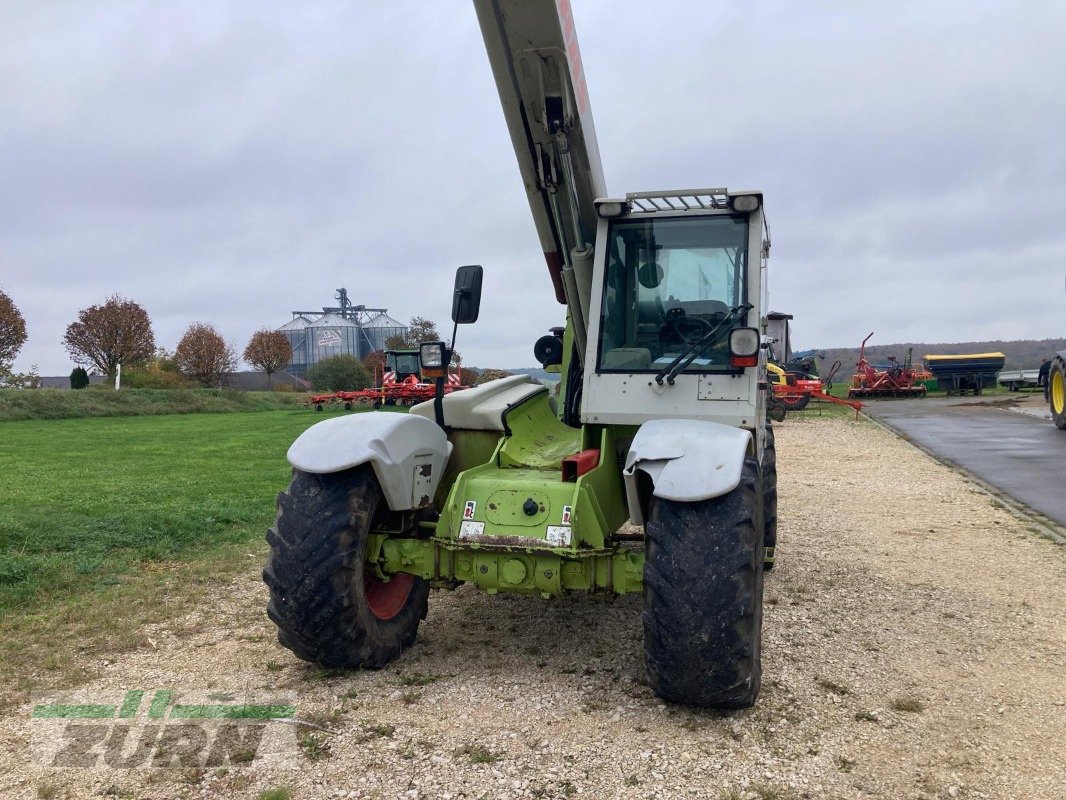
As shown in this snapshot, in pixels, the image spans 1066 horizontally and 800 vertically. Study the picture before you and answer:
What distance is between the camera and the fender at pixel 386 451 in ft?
13.7

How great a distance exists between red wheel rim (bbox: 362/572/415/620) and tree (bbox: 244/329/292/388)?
45.1m

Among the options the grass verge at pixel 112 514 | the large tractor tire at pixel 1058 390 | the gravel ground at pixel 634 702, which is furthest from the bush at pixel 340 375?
the gravel ground at pixel 634 702

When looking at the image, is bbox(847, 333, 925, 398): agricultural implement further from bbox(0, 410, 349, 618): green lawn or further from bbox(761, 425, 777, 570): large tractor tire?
bbox(761, 425, 777, 570): large tractor tire

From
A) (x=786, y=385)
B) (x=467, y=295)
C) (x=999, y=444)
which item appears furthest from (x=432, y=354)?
(x=786, y=385)

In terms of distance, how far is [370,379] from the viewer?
40.6m

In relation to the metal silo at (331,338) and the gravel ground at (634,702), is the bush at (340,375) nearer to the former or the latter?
the metal silo at (331,338)

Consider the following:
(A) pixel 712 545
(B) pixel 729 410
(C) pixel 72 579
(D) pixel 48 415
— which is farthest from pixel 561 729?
(D) pixel 48 415

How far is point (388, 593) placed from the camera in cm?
475

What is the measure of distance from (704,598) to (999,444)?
573 inches

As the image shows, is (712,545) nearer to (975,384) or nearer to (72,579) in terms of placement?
(72,579)

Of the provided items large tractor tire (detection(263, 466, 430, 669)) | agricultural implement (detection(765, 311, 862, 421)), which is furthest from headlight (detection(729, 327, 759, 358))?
agricultural implement (detection(765, 311, 862, 421))

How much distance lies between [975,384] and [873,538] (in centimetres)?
Result: 2956

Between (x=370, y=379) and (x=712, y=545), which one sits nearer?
(x=712, y=545)
